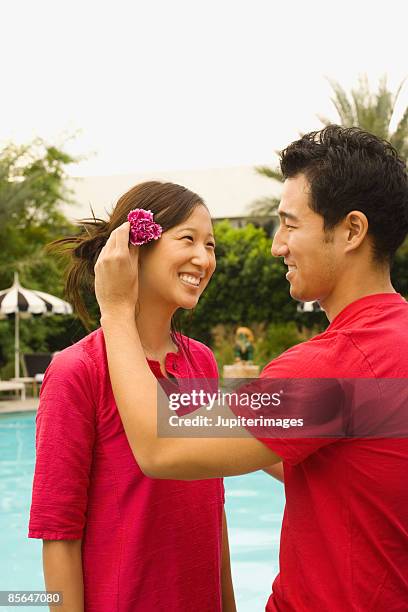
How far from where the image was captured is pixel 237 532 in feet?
23.5

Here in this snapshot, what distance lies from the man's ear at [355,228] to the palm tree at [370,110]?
1764cm

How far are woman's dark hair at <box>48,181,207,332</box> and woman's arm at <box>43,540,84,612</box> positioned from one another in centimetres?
62

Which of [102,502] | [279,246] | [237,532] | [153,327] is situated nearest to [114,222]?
[153,327]

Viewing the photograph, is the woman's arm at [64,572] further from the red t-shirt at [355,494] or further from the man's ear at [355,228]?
the man's ear at [355,228]

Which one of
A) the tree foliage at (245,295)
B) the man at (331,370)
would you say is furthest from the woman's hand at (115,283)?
the tree foliage at (245,295)

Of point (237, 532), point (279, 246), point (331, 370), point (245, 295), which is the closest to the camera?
point (331, 370)

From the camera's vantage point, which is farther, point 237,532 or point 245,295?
point 245,295

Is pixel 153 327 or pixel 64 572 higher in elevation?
pixel 153 327

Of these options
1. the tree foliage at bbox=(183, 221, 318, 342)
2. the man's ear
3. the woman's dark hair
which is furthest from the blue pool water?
the tree foliage at bbox=(183, 221, 318, 342)

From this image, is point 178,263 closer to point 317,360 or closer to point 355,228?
point 355,228

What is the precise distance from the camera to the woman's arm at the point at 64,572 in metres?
1.80

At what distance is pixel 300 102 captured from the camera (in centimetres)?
2005

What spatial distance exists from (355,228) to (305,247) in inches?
4.0

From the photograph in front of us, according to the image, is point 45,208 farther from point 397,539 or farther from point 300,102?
point 397,539
